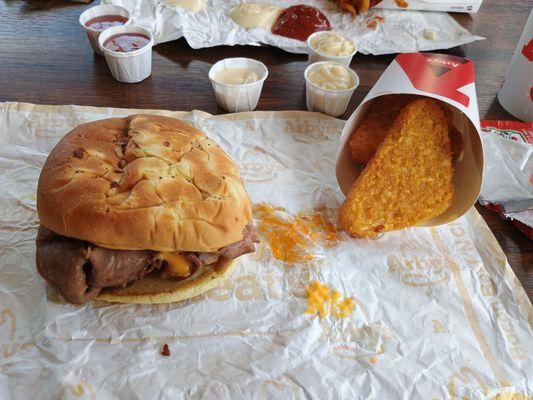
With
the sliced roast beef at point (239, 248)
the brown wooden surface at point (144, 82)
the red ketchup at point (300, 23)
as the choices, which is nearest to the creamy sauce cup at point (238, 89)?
the brown wooden surface at point (144, 82)

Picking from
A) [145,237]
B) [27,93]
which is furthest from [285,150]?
[27,93]

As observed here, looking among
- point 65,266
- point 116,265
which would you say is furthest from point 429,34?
point 65,266

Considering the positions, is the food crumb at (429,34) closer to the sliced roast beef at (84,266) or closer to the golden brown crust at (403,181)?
the golden brown crust at (403,181)

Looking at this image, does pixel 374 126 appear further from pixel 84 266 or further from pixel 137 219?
pixel 84 266

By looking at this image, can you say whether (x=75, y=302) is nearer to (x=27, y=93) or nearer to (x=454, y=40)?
(x=27, y=93)

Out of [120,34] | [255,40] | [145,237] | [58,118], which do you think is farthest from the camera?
[255,40]
